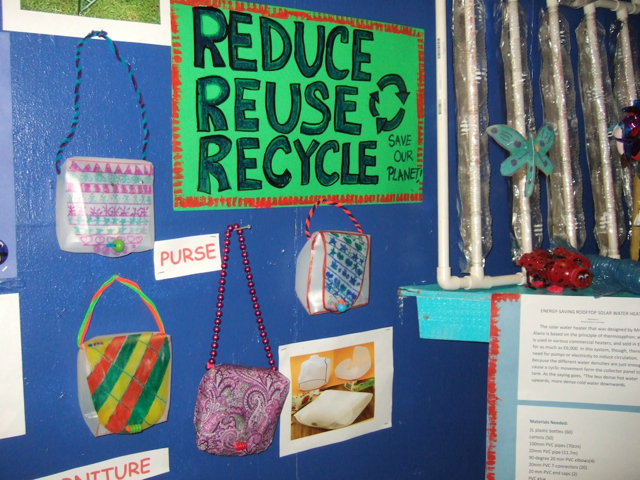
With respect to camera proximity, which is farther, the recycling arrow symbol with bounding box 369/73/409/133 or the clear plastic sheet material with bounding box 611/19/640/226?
the clear plastic sheet material with bounding box 611/19/640/226

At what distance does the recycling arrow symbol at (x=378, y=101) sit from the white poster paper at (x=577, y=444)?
575mm

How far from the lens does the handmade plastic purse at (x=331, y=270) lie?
912mm

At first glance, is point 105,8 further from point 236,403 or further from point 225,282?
point 236,403

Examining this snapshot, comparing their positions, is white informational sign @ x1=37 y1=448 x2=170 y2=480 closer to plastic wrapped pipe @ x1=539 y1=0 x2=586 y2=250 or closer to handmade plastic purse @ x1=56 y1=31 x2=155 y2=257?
handmade plastic purse @ x1=56 y1=31 x2=155 y2=257

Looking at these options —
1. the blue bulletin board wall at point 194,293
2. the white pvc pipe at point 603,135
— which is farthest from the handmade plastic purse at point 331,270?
the white pvc pipe at point 603,135

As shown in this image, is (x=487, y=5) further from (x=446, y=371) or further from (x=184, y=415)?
(x=184, y=415)

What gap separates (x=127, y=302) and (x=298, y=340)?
31 cm

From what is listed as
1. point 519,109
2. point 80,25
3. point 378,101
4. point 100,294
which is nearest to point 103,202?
point 100,294

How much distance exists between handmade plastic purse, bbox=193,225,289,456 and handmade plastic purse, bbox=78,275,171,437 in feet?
0.22

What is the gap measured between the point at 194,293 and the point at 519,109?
0.70 meters

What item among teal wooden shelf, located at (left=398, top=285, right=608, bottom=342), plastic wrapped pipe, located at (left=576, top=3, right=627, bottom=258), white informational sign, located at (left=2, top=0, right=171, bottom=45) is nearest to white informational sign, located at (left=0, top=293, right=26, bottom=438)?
white informational sign, located at (left=2, top=0, right=171, bottom=45)

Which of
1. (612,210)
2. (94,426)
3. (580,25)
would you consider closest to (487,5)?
(580,25)

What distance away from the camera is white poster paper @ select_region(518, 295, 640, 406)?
3.16 ft

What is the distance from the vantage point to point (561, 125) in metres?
1.10
